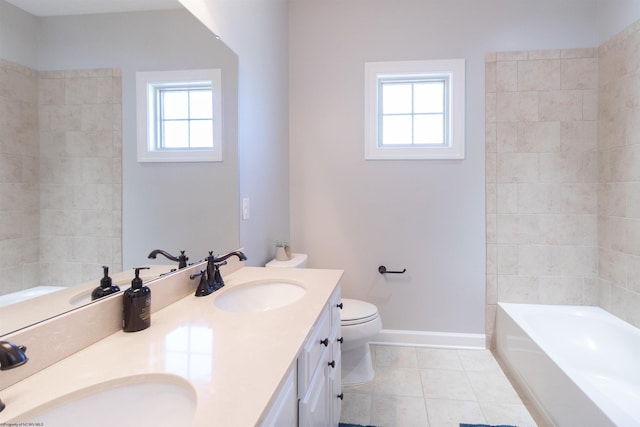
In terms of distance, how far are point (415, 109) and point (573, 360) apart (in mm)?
2180

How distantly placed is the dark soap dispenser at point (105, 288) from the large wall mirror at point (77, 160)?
2cm

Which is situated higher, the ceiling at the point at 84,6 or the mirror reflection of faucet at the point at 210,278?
the ceiling at the point at 84,6

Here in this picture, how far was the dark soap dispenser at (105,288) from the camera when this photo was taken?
0.95 m

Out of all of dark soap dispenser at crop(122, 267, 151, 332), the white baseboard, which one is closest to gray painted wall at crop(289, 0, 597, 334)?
the white baseboard

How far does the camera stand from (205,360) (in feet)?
2.60

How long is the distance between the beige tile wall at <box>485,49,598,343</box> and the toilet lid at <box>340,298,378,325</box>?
1096 mm

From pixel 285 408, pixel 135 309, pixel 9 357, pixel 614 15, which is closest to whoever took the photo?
pixel 9 357

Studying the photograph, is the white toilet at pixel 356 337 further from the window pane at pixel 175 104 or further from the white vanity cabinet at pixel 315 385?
the window pane at pixel 175 104

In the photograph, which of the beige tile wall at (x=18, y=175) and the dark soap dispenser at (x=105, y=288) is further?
the dark soap dispenser at (x=105, y=288)

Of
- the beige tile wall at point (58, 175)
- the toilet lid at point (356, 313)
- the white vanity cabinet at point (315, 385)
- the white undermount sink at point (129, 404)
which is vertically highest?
the beige tile wall at point (58, 175)

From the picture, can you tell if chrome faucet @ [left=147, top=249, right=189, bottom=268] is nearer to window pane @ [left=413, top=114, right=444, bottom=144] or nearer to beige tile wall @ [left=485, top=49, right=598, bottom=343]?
window pane @ [left=413, top=114, right=444, bottom=144]

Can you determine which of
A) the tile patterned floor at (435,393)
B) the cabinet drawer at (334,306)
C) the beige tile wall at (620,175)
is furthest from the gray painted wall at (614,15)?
the cabinet drawer at (334,306)

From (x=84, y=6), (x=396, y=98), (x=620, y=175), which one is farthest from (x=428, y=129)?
(x=84, y=6)

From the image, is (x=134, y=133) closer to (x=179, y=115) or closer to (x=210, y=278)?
(x=179, y=115)
